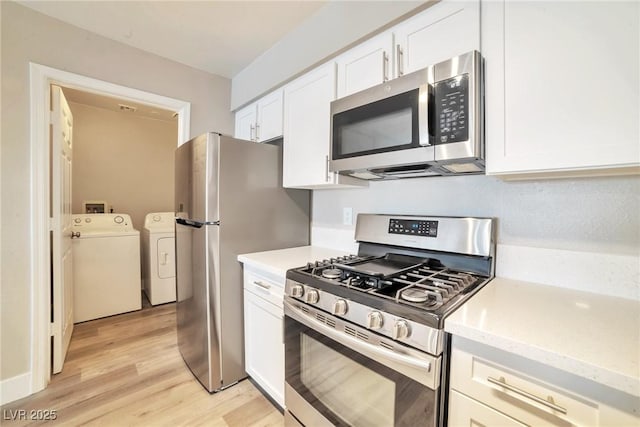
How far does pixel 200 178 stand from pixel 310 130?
77cm

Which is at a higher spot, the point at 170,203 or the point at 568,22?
the point at 568,22

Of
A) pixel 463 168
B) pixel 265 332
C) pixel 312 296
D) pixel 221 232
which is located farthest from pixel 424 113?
pixel 265 332

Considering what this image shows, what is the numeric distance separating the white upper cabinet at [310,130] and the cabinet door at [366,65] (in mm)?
70

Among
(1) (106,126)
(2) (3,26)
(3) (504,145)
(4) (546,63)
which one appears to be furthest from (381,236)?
(1) (106,126)

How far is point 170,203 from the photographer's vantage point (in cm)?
414

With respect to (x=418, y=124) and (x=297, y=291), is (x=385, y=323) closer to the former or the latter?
(x=297, y=291)

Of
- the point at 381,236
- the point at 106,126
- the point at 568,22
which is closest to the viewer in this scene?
the point at 568,22

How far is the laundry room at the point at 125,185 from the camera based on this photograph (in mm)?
2973

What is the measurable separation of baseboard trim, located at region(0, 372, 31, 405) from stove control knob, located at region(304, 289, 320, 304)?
78.8 inches

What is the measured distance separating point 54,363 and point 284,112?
7.94ft

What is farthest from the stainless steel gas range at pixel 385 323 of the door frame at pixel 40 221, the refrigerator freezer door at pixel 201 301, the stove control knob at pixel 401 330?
the door frame at pixel 40 221

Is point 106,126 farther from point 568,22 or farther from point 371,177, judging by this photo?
point 568,22

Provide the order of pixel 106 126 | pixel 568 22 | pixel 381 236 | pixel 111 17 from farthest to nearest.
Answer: pixel 106 126 → pixel 111 17 → pixel 381 236 → pixel 568 22

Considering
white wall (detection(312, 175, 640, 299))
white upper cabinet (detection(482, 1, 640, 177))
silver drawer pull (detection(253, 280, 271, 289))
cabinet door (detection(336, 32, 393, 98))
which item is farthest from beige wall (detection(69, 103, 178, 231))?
white upper cabinet (detection(482, 1, 640, 177))
